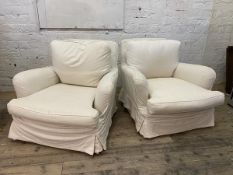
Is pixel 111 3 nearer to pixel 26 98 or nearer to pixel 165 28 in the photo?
pixel 165 28


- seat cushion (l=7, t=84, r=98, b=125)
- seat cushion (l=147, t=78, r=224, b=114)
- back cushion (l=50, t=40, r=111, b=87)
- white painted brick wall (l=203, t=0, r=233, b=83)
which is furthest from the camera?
white painted brick wall (l=203, t=0, r=233, b=83)

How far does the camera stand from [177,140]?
1726 mm

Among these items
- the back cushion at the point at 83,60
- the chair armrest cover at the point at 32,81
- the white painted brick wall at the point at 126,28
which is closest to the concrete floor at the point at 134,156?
the chair armrest cover at the point at 32,81

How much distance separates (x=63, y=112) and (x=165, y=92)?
842mm

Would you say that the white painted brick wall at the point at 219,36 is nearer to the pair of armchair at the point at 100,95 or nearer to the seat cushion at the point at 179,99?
the pair of armchair at the point at 100,95

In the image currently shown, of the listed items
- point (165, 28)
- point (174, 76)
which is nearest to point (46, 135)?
point (174, 76)

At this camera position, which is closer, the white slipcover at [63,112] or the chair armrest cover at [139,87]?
the white slipcover at [63,112]

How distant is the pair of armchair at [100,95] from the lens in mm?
1470

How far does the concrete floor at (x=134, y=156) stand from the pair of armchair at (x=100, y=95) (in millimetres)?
71

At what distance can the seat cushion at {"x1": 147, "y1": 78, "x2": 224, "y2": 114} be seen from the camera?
156cm

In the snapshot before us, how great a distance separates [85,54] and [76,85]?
309 mm

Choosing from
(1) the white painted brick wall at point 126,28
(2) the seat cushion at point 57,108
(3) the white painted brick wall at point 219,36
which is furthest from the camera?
(3) the white painted brick wall at point 219,36

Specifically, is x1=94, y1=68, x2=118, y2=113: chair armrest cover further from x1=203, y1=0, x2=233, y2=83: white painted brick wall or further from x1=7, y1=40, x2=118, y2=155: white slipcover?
x1=203, y1=0, x2=233, y2=83: white painted brick wall

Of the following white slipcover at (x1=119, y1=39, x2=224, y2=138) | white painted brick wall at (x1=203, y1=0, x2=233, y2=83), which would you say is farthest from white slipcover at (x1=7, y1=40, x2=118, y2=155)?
white painted brick wall at (x1=203, y1=0, x2=233, y2=83)
